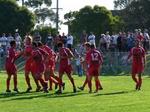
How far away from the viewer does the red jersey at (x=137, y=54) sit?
1114 inches

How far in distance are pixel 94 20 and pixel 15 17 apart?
8.85 metres

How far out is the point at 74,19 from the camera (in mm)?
66188

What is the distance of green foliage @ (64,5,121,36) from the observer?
64.4m

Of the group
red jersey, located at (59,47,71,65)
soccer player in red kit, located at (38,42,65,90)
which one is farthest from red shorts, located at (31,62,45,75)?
soccer player in red kit, located at (38,42,65,90)

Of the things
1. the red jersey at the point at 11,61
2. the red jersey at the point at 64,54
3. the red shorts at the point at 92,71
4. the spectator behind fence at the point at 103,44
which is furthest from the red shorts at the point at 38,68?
the spectator behind fence at the point at 103,44

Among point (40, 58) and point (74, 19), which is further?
point (74, 19)

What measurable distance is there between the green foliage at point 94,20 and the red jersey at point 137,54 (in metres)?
35.4

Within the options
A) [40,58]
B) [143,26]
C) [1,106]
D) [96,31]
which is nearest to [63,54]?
[40,58]

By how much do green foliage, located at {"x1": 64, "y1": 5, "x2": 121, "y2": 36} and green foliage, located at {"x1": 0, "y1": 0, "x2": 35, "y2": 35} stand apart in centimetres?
523

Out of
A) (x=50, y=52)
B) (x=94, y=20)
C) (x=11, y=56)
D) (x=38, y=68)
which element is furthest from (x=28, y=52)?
(x=94, y=20)

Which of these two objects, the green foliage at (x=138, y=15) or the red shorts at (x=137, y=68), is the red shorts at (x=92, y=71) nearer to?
the red shorts at (x=137, y=68)

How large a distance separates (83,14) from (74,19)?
1.39m

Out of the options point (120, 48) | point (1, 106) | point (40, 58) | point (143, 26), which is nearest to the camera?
point (1, 106)

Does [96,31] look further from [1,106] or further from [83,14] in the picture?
[1,106]
